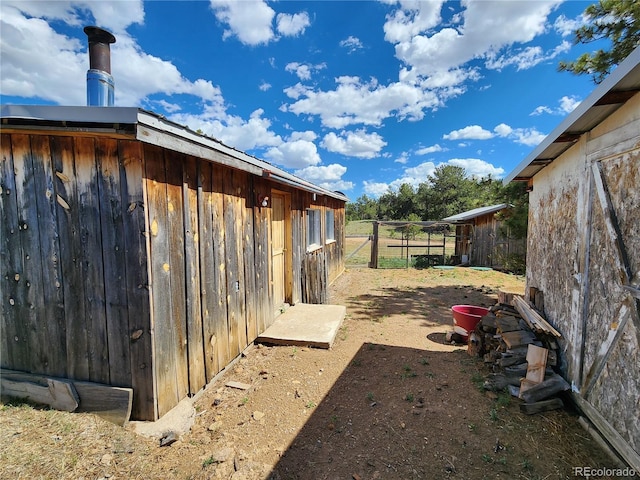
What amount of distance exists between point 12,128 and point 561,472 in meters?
5.02

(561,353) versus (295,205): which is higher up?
(295,205)

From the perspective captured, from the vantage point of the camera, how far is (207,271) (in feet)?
10.7

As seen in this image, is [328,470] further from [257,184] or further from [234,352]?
[257,184]

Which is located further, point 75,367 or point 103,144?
point 75,367

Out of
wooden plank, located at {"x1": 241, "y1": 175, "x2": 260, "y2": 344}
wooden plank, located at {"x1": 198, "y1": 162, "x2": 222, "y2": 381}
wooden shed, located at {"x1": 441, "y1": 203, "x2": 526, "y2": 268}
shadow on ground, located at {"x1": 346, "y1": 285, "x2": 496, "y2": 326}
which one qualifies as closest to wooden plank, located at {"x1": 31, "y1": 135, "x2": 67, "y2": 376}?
wooden plank, located at {"x1": 198, "y1": 162, "x2": 222, "y2": 381}

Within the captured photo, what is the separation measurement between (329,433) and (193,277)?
2.00 m

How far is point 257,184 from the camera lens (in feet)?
14.9

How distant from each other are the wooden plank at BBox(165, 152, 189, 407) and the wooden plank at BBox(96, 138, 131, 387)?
37 centimetres

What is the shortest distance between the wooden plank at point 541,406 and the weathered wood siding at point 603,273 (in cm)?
19

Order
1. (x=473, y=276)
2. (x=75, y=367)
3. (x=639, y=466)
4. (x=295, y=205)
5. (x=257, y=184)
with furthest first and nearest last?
1. (x=473, y=276)
2. (x=295, y=205)
3. (x=257, y=184)
4. (x=75, y=367)
5. (x=639, y=466)

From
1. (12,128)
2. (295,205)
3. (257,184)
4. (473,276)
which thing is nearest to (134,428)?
(12,128)

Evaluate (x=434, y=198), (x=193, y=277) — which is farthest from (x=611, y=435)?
(x=434, y=198)

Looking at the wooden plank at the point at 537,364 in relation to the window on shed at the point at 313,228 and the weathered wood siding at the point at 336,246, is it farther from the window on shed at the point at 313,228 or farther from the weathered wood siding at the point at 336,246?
the weathered wood siding at the point at 336,246

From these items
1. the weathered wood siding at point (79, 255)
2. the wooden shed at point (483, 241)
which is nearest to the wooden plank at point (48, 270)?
the weathered wood siding at point (79, 255)
